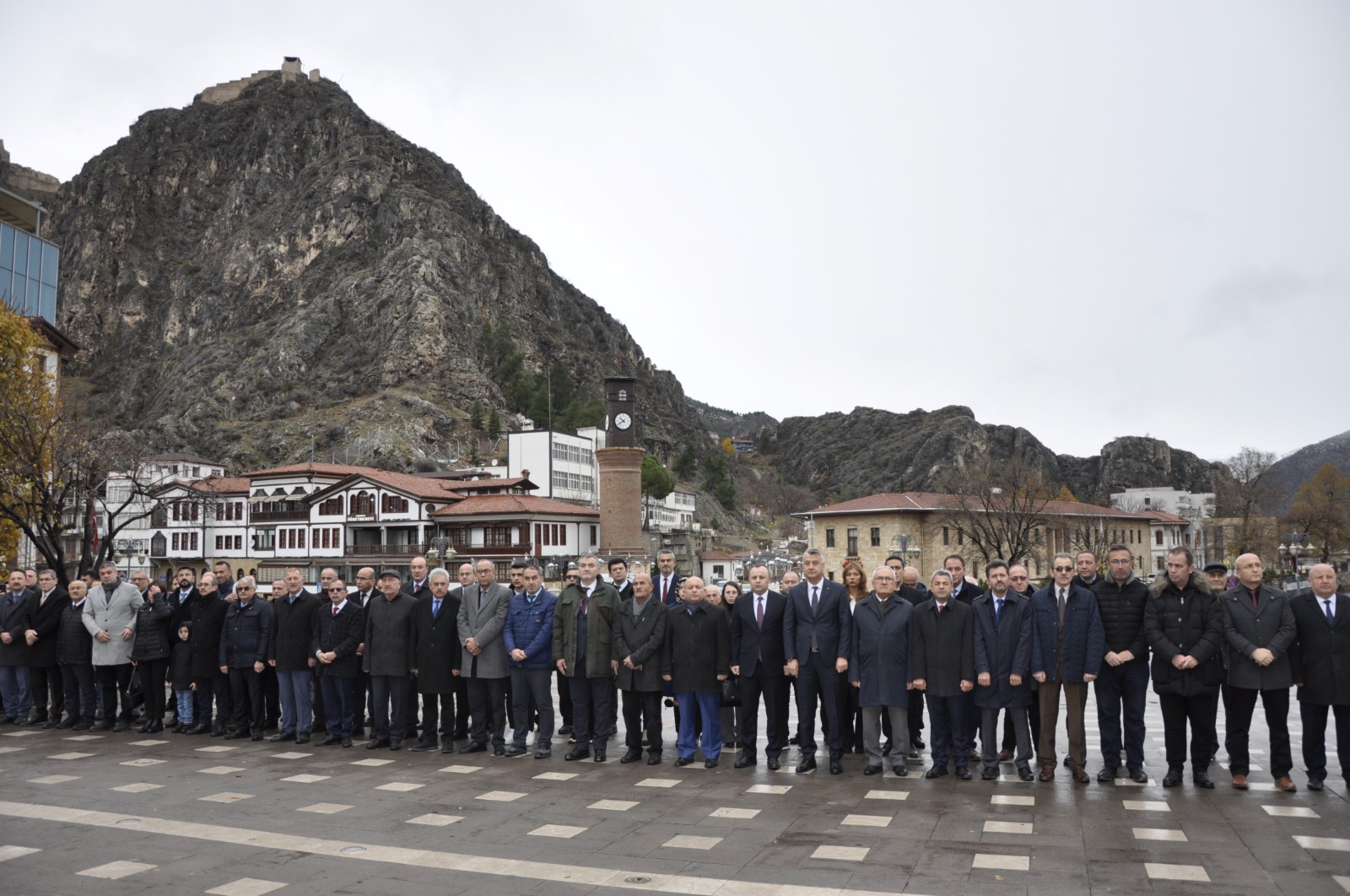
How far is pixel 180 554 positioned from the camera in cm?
6775

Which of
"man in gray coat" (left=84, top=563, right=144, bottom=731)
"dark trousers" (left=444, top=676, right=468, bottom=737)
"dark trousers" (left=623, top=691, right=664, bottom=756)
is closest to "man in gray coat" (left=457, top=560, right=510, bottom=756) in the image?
"dark trousers" (left=444, top=676, right=468, bottom=737)

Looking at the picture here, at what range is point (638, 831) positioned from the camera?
728 cm

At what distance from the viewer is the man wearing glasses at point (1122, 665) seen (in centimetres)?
875

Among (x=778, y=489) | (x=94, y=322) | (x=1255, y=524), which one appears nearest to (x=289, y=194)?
(x=94, y=322)

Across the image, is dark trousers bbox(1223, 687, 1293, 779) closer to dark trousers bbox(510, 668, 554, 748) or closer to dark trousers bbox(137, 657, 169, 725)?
dark trousers bbox(510, 668, 554, 748)

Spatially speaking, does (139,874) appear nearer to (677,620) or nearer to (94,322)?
(677,620)

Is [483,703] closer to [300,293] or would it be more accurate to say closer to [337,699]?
[337,699]

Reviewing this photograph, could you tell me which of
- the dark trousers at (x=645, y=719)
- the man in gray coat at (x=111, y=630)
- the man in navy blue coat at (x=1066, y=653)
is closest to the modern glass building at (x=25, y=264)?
the man in gray coat at (x=111, y=630)

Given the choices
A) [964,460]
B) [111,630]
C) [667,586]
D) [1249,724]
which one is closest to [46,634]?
[111,630]

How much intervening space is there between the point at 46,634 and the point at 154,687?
2.00 meters

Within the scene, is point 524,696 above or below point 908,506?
below

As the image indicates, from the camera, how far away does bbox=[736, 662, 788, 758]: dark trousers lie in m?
9.88

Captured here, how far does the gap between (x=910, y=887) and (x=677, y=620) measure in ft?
15.3

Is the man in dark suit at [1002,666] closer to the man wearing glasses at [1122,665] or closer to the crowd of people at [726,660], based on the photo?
the crowd of people at [726,660]
